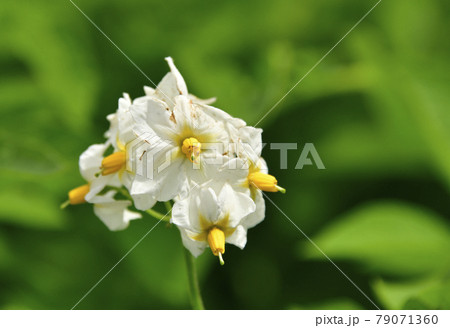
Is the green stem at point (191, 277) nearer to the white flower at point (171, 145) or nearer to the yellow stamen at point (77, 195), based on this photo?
the white flower at point (171, 145)

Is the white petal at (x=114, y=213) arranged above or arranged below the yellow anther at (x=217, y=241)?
above

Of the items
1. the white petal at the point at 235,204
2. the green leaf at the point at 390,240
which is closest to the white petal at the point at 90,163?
the white petal at the point at 235,204

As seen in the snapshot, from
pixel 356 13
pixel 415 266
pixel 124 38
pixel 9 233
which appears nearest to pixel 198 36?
pixel 124 38

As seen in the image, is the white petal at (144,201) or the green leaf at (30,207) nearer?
the white petal at (144,201)

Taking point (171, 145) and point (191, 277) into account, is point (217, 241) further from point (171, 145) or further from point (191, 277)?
point (171, 145)

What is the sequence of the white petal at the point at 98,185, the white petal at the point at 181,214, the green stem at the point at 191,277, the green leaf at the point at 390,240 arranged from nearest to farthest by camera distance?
the white petal at the point at 181,214 < the green stem at the point at 191,277 < the white petal at the point at 98,185 < the green leaf at the point at 390,240

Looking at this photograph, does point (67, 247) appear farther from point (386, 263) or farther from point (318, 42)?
point (318, 42)

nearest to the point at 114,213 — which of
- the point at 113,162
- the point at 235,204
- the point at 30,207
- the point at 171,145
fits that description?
the point at 113,162

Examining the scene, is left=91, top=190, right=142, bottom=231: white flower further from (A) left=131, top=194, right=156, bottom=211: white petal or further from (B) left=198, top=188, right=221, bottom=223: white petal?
(B) left=198, top=188, right=221, bottom=223: white petal
